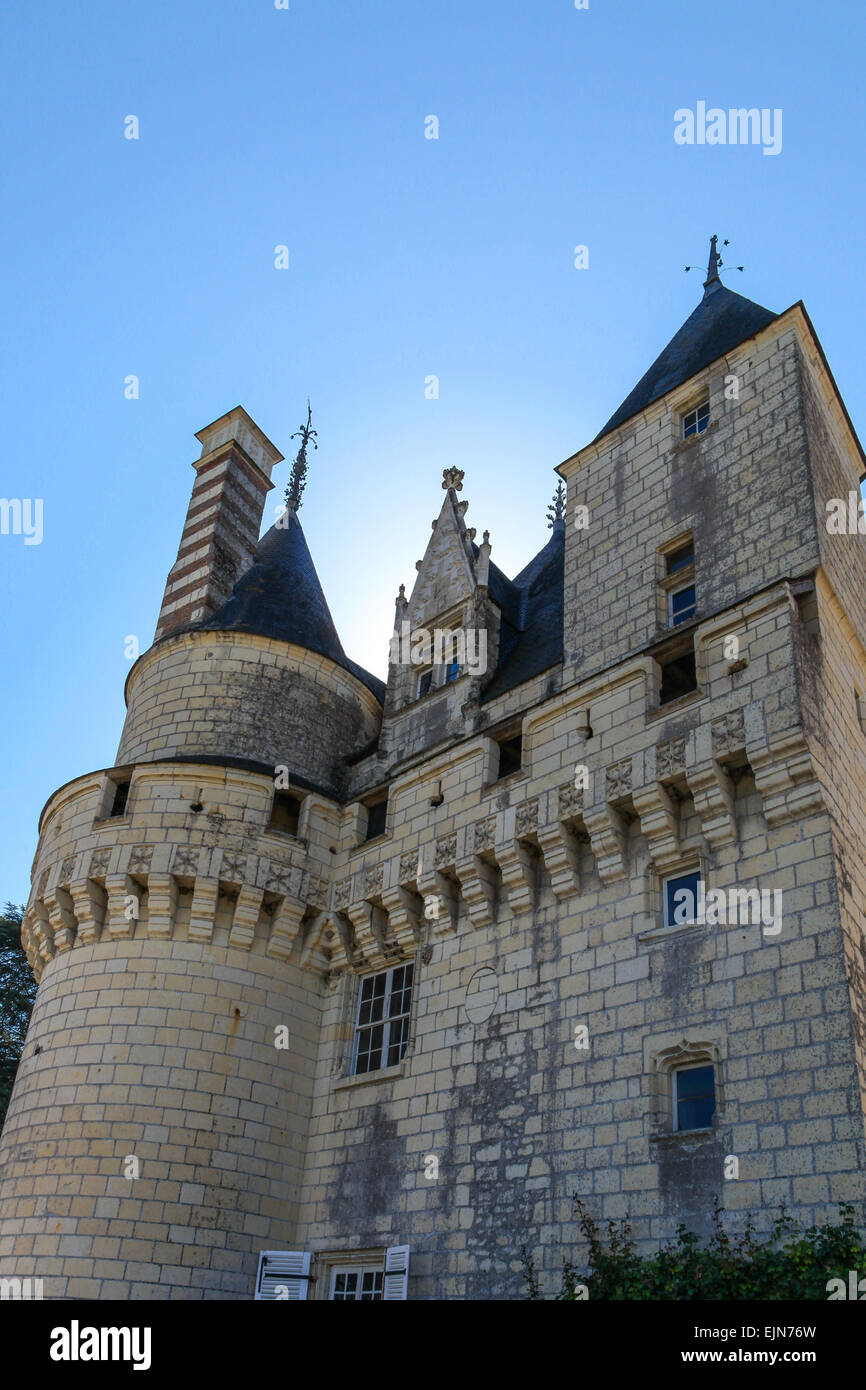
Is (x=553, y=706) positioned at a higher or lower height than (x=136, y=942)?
higher

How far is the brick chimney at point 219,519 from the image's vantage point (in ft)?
69.0

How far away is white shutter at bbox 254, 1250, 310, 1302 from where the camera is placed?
526 inches

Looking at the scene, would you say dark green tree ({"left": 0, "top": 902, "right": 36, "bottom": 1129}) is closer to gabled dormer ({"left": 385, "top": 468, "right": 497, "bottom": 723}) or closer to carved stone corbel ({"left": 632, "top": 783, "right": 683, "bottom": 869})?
gabled dormer ({"left": 385, "top": 468, "right": 497, "bottom": 723})

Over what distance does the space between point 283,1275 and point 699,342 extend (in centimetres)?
1404

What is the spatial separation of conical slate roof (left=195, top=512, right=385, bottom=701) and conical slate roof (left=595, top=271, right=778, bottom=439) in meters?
5.66

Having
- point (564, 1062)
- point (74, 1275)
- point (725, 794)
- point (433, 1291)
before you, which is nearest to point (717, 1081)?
point (564, 1062)

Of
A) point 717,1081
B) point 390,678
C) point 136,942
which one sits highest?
point 390,678

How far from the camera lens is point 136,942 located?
50.0ft

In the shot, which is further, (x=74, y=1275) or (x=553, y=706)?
(x=553, y=706)

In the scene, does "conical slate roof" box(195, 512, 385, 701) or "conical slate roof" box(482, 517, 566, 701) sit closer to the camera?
"conical slate roof" box(482, 517, 566, 701)

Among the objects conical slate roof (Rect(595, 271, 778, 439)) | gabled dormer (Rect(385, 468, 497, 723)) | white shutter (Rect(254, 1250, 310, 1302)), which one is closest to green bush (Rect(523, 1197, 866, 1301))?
white shutter (Rect(254, 1250, 310, 1302))

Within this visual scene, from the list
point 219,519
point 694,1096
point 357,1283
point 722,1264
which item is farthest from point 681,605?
point 219,519
